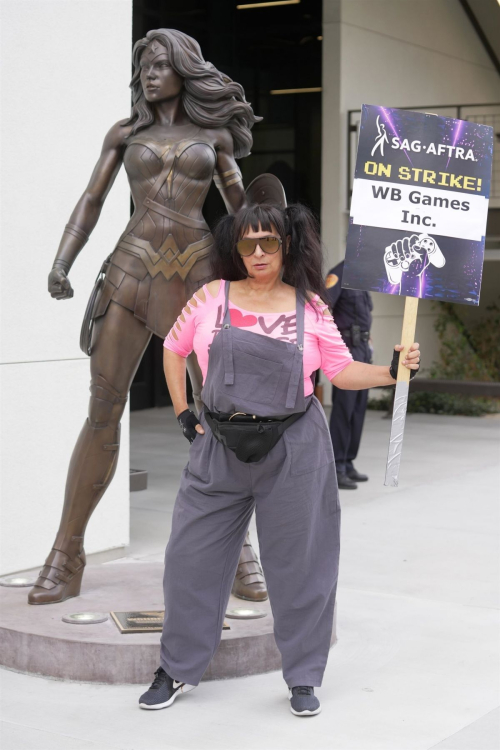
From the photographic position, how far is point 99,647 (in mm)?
4133

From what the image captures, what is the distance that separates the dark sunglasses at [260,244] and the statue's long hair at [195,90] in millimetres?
1121

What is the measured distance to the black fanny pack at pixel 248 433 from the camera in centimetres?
362

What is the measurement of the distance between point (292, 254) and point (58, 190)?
90.4 inches

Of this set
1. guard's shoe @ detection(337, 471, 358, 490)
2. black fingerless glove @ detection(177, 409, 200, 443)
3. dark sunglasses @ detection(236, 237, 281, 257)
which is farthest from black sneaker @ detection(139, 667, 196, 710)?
guard's shoe @ detection(337, 471, 358, 490)

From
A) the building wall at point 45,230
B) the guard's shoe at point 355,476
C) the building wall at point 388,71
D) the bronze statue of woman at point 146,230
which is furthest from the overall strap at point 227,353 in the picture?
the building wall at point 388,71

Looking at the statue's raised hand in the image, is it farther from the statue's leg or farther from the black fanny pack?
the black fanny pack

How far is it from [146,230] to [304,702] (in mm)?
2052

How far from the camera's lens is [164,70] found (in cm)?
455

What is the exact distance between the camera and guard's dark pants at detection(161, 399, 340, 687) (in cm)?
374

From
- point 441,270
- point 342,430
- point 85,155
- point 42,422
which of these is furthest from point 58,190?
point 342,430

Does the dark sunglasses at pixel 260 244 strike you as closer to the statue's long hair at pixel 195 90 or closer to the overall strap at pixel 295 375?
the overall strap at pixel 295 375

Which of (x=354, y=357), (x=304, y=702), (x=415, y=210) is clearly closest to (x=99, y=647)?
(x=304, y=702)

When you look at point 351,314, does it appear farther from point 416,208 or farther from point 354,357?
point 416,208

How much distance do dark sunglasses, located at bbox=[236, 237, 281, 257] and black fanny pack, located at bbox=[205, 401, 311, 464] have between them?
1.85 feet
